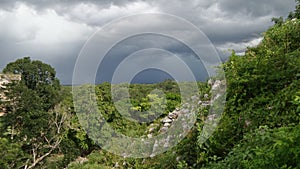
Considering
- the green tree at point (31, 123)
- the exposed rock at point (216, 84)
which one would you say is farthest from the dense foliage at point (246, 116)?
the green tree at point (31, 123)

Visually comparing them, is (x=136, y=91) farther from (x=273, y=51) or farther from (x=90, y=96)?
(x=273, y=51)

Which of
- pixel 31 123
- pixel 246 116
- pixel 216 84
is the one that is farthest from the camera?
pixel 31 123

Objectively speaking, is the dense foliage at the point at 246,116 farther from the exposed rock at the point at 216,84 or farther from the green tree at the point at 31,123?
the green tree at the point at 31,123

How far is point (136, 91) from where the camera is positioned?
12.2 m

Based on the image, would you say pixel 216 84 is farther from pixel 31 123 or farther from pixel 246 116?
pixel 31 123

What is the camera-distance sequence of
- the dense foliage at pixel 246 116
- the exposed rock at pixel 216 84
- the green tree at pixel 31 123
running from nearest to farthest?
1. the dense foliage at pixel 246 116
2. the exposed rock at pixel 216 84
3. the green tree at pixel 31 123

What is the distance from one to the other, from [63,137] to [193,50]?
1267 centimetres

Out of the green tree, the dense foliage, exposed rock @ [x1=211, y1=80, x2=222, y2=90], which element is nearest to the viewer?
the dense foliage

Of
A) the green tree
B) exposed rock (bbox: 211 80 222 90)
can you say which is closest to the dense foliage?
exposed rock (bbox: 211 80 222 90)

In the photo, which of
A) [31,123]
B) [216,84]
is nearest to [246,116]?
[216,84]

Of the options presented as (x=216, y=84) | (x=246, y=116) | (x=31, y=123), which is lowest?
(x=246, y=116)

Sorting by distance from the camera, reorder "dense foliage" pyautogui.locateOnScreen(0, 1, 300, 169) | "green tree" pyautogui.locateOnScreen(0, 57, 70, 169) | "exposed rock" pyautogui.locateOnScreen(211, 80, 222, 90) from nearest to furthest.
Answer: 1. "dense foliage" pyautogui.locateOnScreen(0, 1, 300, 169)
2. "exposed rock" pyautogui.locateOnScreen(211, 80, 222, 90)
3. "green tree" pyautogui.locateOnScreen(0, 57, 70, 169)

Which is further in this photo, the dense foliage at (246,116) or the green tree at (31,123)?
the green tree at (31,123)

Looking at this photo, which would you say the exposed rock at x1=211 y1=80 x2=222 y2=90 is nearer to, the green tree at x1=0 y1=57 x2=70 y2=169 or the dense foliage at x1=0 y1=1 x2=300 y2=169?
the dense foliage at x1=0 y1=1 x2=300 y2=169
